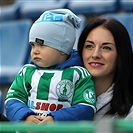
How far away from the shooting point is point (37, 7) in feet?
12.6

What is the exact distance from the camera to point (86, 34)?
5.79ft

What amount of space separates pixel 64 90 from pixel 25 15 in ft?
8.09

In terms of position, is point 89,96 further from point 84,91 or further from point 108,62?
point 108,62

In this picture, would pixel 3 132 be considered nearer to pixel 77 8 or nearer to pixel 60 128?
pixel 60 128

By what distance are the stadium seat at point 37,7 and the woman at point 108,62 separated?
1980 millimetres

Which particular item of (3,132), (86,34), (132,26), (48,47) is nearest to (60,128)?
(3,132)

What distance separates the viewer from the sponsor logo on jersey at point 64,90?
1.55m

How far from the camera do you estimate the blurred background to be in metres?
3.49

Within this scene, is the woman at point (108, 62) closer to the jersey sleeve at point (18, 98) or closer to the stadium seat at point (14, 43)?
the jersey sleeve at point (18, 98)

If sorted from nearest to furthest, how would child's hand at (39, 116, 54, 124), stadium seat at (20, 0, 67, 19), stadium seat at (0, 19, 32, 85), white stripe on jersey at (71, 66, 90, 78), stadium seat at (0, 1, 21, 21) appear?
child's hand at (39, 116, 54, 124)
white stripe on jersey at (71, 66, 90, 78)
stadium seat at (0, 19, 32, 85)
stadium seat at (20, 0, 67, 19)
stadium seat at (0, 1, 21, 21)

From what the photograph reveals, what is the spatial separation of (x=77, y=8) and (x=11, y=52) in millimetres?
629

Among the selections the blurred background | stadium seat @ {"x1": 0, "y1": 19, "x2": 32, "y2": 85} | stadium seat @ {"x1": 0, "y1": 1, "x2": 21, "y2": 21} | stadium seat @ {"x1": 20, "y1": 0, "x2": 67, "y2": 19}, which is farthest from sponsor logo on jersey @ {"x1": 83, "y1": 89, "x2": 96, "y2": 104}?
stadium seat @ {"x1": 0, "y1": 1, "x2": 21, "y2": 21}

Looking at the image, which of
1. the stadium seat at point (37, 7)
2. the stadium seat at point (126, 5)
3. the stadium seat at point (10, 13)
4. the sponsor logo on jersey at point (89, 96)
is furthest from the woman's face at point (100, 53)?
the stadium seat at point (10, 13)

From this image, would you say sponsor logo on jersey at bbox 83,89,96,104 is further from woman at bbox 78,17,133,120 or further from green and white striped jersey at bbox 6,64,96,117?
woman at bbox 78,17,133,120
